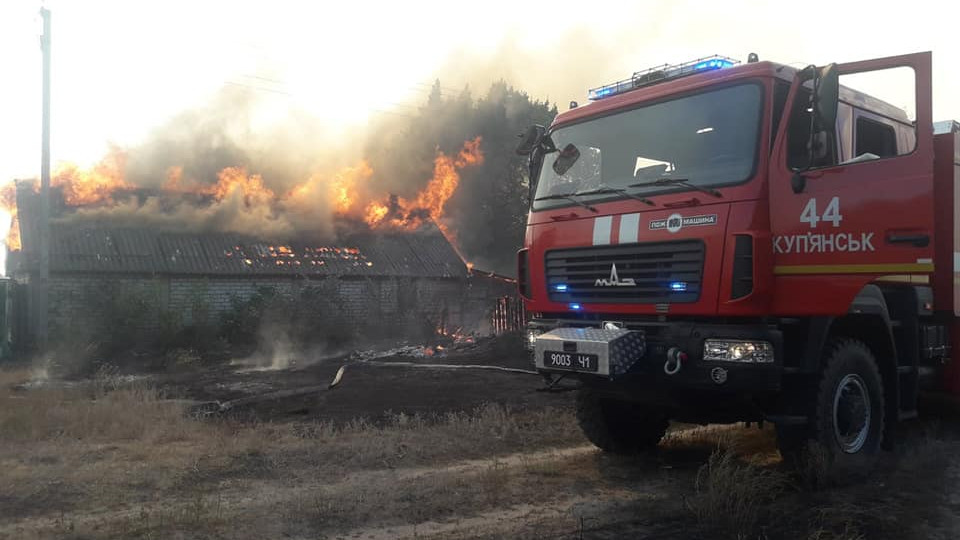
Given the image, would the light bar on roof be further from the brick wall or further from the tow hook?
the brick wall

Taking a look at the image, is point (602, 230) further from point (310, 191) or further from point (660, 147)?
point (310, 191)

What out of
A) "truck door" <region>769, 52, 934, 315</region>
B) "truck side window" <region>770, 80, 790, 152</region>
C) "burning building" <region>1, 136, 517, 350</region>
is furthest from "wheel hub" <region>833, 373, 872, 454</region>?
"burning building" <region>1, 136, 517, 350</region>

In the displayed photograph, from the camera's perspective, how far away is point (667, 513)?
16.1 feet

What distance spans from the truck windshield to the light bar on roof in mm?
363

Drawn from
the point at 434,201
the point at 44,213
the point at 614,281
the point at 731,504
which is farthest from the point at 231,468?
the point at 434,201

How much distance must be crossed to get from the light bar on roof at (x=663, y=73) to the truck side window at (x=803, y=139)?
30.1 inches

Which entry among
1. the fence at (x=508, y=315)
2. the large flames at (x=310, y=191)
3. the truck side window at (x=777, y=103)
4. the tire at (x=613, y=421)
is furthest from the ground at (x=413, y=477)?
the large flames at (x=310, y=191)

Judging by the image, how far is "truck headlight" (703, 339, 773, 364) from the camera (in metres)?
4.73

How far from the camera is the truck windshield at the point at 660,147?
16.8 feet

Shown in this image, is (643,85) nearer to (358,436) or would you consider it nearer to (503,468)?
(503,468)

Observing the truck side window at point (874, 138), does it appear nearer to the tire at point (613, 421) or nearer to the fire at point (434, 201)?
the tire at point (613, 421)

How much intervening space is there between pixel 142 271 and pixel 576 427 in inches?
573

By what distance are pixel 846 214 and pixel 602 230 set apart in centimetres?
176

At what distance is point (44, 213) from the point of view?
16531 millimetres
